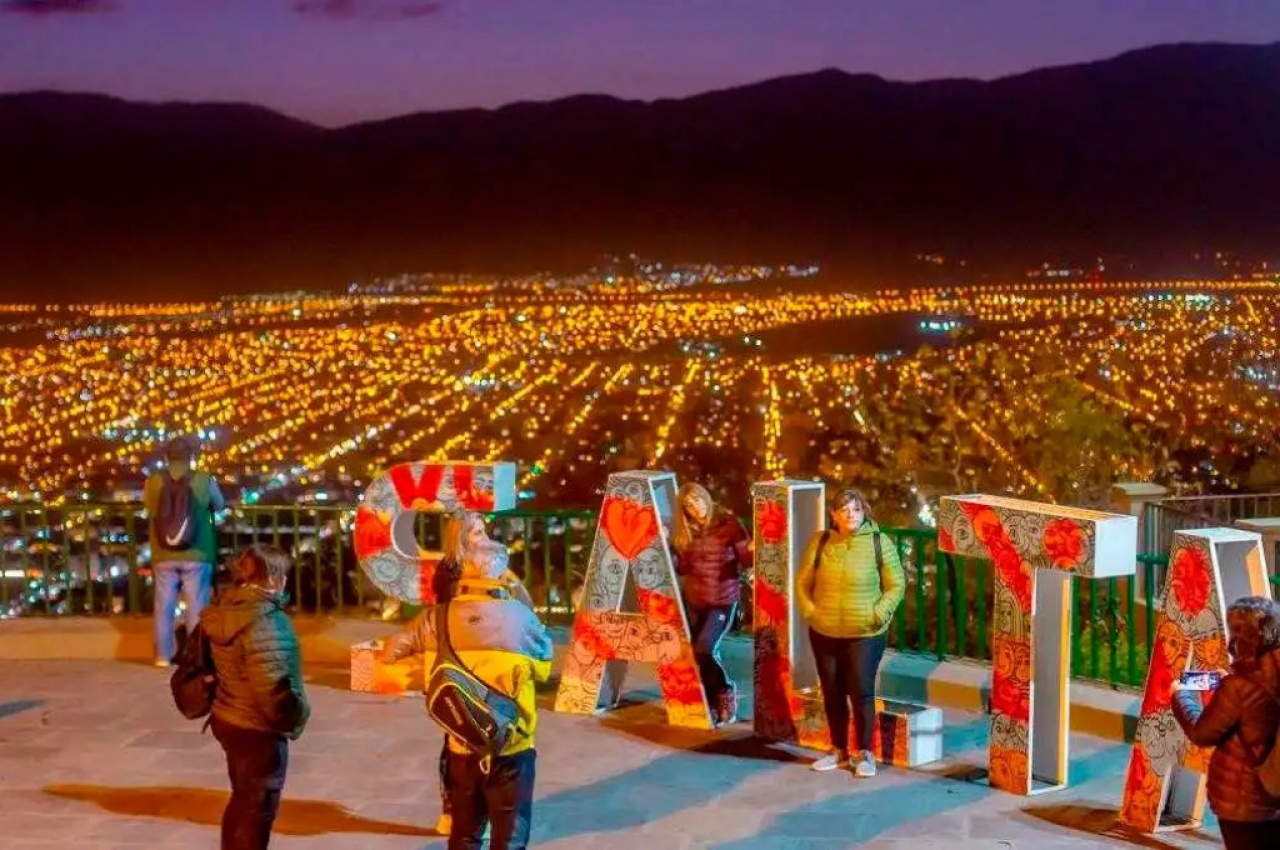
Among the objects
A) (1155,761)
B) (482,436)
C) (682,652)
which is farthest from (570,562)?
(482,436)

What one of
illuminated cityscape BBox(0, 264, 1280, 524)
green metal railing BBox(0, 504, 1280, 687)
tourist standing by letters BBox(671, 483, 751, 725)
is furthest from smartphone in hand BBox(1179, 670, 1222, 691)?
illuminated cityscape BBox(0, 264, 1280, 524)

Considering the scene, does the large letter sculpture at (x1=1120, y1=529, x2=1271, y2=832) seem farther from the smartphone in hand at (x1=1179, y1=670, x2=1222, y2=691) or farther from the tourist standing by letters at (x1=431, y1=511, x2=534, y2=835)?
the tourist standing by letters at (x1=431, y1=511, x2=534, y2=835)

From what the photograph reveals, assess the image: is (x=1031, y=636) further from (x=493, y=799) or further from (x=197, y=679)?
(x=197, y=679)

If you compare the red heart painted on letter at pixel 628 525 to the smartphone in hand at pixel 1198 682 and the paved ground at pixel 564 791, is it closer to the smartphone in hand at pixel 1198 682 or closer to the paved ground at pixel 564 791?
the paved ground at pixel 564 791

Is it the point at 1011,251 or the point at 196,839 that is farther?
the point at 1011,251

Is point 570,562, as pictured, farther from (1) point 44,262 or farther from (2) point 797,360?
(1) point 44,262

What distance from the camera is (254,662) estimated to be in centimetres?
572

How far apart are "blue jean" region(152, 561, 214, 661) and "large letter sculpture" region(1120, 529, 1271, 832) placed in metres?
6.22

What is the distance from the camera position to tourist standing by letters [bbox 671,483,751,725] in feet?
29.1

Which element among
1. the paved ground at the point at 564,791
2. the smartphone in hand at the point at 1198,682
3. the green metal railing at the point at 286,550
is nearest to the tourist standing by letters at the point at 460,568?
the paved ground at the point at 564,791

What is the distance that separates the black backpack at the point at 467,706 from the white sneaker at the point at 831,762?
9.44 feet

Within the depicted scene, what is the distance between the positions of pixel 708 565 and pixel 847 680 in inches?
51.7

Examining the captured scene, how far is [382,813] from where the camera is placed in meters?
7.48

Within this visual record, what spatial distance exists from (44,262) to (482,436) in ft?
64.2
